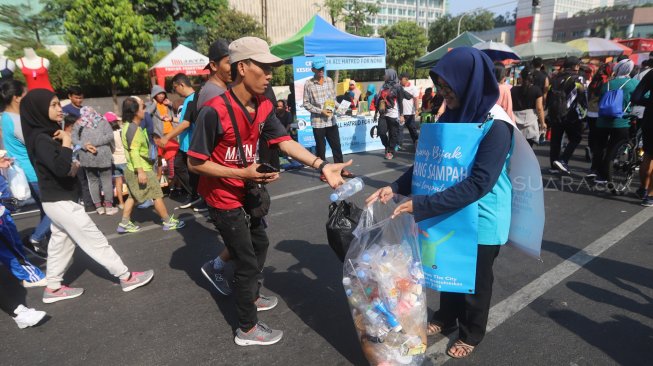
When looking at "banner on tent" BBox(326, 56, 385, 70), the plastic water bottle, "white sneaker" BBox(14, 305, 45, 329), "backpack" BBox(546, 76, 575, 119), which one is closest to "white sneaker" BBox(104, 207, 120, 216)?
"white sneaker" BBox(14, 305, 45, 329)

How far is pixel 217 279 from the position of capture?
10.3 ft

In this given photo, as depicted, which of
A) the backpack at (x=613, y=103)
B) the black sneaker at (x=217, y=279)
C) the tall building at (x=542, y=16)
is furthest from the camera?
the tall building at (x=542, y=16)

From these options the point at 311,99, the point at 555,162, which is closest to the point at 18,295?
the point at 311,99

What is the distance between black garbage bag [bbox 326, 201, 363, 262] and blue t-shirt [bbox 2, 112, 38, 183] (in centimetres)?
366

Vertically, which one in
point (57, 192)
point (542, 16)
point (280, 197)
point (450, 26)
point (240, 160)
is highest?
point (542, 16)

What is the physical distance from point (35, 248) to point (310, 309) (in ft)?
11.0

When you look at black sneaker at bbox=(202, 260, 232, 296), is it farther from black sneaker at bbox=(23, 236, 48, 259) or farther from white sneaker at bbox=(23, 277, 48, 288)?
black sneaker at bbox=(23, 236, 48, 259)

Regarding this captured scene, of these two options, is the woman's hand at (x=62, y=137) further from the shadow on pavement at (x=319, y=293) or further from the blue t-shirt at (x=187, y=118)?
the shadow on pavement at (x=319, y=293)

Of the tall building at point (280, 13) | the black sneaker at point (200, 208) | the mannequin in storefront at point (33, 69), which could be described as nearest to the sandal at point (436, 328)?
the black sneaker at point (200, 208)

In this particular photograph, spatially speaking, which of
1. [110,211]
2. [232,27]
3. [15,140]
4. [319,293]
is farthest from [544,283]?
[232,27]

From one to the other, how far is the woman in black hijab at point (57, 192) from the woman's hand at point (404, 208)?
252 cm

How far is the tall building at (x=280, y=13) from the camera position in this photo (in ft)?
127

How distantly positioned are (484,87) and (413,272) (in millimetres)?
997

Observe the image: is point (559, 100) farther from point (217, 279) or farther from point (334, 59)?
point (217, 279)
